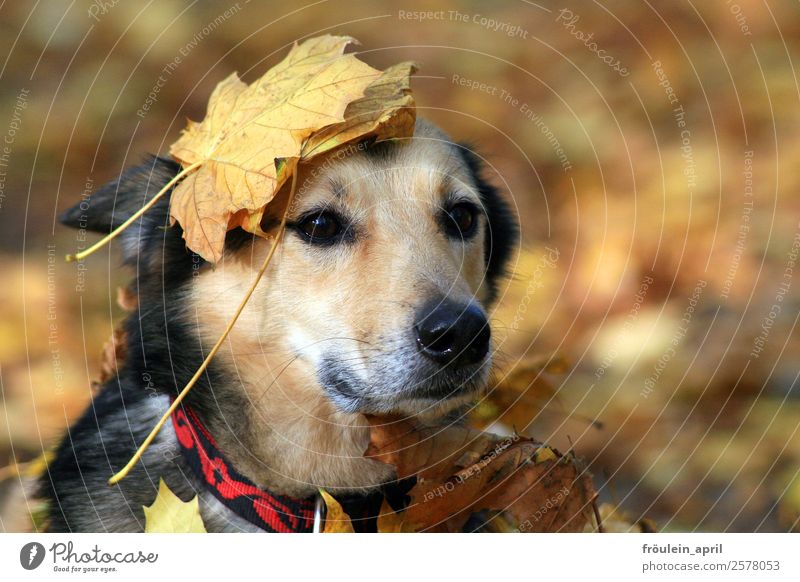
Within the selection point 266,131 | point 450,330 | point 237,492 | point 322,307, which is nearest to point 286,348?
point 322,307

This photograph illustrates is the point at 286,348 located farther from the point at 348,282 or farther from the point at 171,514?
the point at 171,514

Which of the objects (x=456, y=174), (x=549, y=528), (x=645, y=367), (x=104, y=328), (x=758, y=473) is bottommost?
(x=758, y=473)

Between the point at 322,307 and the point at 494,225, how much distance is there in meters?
1.16

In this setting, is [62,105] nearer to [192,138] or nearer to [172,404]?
[192,138]

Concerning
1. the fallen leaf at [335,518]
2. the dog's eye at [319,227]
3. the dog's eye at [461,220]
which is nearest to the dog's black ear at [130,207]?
the dog's eye at [319,227]

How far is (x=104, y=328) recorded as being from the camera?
570cm

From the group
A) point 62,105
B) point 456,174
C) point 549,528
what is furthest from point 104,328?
point 549,528

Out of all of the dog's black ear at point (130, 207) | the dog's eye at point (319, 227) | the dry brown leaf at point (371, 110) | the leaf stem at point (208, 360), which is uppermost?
the dry brown leaf at point (371, 110)

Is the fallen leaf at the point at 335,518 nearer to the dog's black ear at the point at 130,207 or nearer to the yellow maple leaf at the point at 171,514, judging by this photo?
the yellow maple leaf at the point at 171,514

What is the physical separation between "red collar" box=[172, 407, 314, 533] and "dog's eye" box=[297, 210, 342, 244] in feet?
2.54

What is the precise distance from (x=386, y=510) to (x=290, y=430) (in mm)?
463

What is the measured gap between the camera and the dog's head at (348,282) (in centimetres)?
271

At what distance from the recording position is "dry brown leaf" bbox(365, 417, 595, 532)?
117 inches
